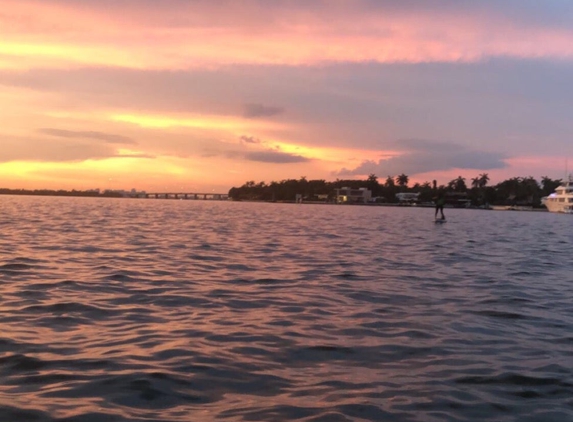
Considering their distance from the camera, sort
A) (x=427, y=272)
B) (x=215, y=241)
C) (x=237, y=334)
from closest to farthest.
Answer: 1. (x=237, y=334)
2. (x=427, y=272)
3. (x=215, y=241)

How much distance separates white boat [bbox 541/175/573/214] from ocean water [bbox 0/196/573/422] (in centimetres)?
15000

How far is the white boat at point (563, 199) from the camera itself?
156 meters

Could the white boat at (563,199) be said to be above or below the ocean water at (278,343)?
above

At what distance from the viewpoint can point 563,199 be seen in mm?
158625

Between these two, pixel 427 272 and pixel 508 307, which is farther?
pixel 427 272

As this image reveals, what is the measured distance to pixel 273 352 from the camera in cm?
910

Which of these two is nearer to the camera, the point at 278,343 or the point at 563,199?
the point at 278,343

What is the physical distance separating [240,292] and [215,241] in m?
16.1

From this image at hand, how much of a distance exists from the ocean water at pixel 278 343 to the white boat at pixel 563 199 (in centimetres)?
15000

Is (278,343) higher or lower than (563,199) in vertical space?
lower

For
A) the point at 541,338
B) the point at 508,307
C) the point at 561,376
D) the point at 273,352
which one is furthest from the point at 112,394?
the point at 508,307

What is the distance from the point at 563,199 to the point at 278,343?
16543 cm

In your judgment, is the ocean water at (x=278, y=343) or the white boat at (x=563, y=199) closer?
the ocean water at (x=278, y=343)

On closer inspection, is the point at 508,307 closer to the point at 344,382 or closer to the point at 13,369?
the point at 344,382
